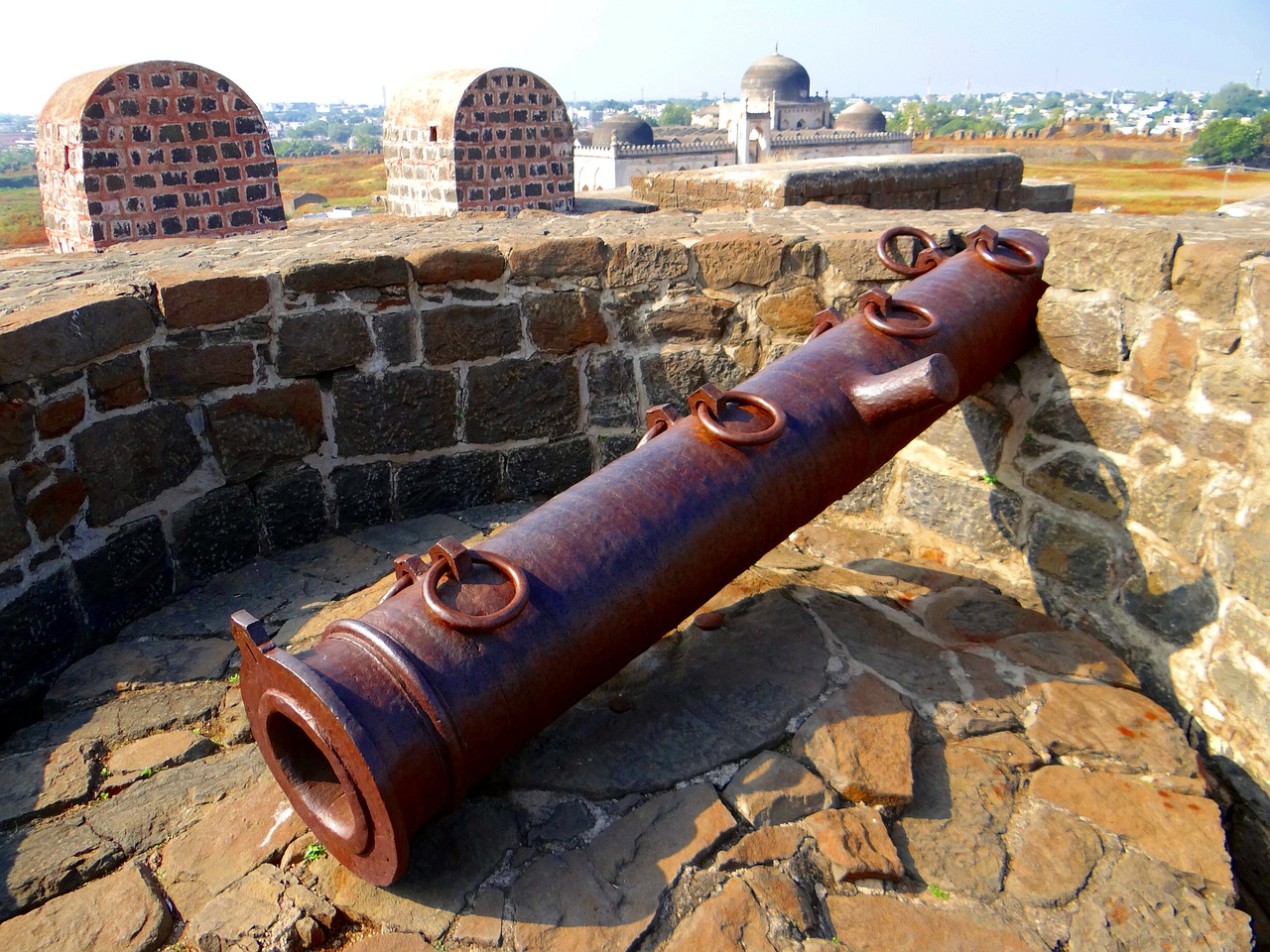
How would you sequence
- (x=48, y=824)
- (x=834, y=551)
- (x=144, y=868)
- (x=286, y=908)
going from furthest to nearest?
1. (x=834, y=551)
2. (x=48, y=824)
3. (x=144, y=868)
4. (x=286, y=908)

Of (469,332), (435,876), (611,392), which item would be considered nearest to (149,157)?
(469,332)

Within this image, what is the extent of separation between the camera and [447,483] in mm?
3363

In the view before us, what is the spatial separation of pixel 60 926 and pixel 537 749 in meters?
0.90

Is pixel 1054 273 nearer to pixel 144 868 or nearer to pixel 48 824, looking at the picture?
pixel 144 868

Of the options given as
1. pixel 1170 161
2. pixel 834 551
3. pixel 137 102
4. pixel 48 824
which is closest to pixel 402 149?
pixel 137 102

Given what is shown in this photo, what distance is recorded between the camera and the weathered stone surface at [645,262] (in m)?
3.22

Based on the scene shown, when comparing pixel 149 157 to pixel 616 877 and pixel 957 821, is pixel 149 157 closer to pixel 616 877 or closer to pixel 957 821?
pixel 616 877

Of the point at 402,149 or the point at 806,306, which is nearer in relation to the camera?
the point at 806,306

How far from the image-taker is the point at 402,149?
30.9 feet

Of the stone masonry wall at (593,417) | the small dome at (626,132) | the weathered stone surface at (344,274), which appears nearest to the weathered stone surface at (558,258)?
the stone masonry wall at (593,417)

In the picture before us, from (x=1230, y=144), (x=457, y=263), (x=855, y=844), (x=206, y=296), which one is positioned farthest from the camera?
(x=1230, y=144)

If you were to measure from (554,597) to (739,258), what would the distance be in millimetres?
1861

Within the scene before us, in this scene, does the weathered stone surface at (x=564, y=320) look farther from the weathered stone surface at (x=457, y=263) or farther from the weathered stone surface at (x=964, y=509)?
the weathered stone surface at (x=964, y=509)

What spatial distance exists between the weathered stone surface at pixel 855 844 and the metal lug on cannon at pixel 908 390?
2.78 feet
